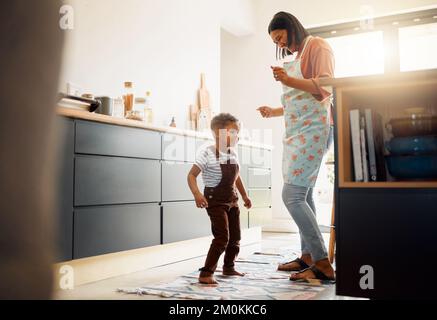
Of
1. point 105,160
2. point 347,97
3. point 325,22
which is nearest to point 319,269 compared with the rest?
point 347,97

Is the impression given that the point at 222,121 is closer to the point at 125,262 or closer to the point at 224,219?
the point at 224,219

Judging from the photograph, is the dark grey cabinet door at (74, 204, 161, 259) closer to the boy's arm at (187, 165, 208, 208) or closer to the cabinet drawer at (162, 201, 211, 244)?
the cabinet drawer at (162, 201, 211, 244)

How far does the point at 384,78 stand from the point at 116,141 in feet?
4.51

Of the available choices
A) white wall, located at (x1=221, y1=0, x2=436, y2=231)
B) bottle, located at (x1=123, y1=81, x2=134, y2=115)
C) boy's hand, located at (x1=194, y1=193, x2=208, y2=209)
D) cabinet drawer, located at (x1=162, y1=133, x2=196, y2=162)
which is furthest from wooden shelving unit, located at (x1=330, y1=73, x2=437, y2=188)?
white wall, located at (x1=221, y1=0, x2=436, y2=231)

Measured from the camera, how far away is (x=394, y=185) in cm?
140

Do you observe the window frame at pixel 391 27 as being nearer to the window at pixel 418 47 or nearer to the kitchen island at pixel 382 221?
the window at pixel 418 47

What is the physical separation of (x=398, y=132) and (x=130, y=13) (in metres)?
2.42

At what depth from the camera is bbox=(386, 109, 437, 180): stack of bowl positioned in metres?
1.44

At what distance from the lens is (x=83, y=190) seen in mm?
2064

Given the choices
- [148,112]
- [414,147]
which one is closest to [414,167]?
[414,147]

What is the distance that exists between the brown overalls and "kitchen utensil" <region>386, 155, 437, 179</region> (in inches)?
34.2

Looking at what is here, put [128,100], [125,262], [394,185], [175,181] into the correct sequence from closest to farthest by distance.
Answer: [394,185] → [125,262] → [175,181] → [128,100]
